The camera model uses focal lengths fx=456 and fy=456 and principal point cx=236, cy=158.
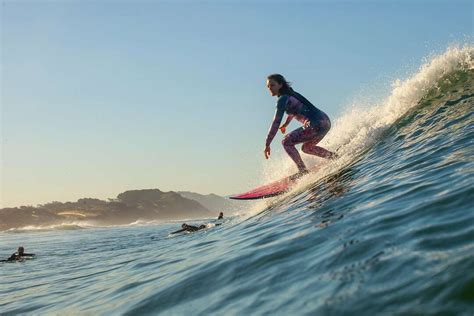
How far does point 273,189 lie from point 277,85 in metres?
2.74

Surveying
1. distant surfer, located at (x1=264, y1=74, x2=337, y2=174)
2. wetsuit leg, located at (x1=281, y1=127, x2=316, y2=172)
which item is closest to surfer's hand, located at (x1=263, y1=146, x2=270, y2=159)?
distant surfer, located at (x1=264, y1=74, x2=337, y2=174)

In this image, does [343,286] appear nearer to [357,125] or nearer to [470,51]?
[357,125]

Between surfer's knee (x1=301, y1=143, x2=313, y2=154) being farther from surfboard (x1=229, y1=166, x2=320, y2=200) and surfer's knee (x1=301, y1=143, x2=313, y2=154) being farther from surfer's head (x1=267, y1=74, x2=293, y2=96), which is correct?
surfer's head (x1=267, y1=74, x2=293, y2=96)

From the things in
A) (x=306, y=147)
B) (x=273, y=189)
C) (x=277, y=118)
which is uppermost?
(x=277, y=118)

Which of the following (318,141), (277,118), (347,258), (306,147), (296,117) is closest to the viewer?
(347,258)

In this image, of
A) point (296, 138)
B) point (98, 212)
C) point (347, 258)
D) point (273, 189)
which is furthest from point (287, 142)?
point (98, 212)

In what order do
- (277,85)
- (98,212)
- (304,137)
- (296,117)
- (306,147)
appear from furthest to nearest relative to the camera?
(98,212) → (306,147) → (296,117) → (304,137) → (277,85)

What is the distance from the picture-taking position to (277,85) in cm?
1052

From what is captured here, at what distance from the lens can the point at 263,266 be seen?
488 cm

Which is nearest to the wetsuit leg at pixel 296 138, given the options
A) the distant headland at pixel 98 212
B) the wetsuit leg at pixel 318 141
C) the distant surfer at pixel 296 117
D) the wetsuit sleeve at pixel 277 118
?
the distant surfer at pixel 296 117

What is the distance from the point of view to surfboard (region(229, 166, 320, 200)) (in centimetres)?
1141

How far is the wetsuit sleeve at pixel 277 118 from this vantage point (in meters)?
10.6

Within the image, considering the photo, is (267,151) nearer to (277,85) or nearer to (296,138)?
(296,138)

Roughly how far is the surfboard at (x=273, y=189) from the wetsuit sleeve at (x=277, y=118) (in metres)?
1.24
